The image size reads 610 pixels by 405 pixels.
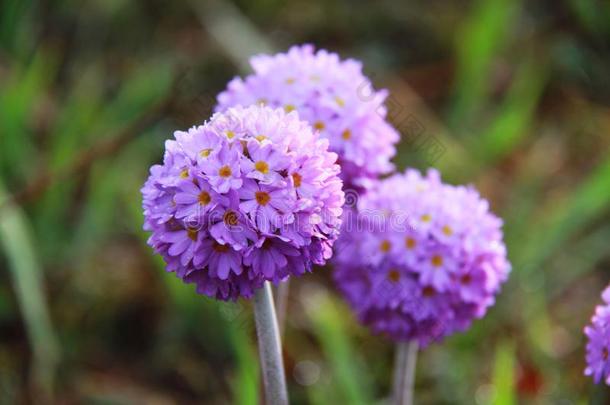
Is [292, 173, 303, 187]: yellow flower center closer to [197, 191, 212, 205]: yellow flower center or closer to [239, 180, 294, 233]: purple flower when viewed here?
[239, 180, 294, 233]: purple flower

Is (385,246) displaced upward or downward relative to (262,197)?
upward

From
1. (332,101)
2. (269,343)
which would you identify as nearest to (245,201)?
(269,343)

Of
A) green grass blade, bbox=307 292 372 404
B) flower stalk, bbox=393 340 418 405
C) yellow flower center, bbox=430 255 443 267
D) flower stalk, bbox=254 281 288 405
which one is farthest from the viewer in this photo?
green grass blade, bbox=307 292 372 404

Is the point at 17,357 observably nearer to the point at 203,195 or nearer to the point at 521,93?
the point at 203,195

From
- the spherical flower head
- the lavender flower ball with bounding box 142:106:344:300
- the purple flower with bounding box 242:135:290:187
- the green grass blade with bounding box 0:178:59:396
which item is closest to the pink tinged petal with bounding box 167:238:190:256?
the lavender flower ball with bounding box 142:106:344:300

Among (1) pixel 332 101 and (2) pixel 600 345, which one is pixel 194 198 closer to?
(1) pixel 332 101

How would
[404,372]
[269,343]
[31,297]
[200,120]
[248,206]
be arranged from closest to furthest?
[248,206], [269,343], [404,372], [31,297], [200,120]

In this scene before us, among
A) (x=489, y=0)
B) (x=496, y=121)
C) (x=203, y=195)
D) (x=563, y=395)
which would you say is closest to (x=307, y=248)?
(x=203, y=195)
